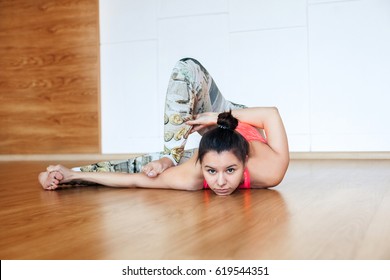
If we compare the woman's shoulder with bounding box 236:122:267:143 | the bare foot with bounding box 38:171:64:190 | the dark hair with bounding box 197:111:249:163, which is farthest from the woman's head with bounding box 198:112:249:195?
the bare foot with bounding box 38:171:64:190

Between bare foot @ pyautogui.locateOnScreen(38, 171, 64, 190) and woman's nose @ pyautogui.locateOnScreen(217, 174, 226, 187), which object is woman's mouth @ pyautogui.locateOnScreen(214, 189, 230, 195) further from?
bare foot @ pyautogui.locateOnScreen(38, 171, 64, 190)

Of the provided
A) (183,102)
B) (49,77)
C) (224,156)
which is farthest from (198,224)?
(49,77)

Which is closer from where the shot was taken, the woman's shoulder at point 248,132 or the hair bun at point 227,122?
the hair bun at point 227,122

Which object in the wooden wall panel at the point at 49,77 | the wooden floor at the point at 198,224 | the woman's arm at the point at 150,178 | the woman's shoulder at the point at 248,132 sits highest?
the wooden wall panel at the point at 49,77

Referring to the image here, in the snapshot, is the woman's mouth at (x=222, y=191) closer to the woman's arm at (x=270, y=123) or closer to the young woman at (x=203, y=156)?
the young woman at (x=203, y=156)

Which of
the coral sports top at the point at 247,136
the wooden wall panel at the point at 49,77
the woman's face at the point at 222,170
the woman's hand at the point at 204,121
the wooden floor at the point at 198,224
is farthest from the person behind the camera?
→ the wooden wall panel at the point at 49,77

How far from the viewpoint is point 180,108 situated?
1961 mm

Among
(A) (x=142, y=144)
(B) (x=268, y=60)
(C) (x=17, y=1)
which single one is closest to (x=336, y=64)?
(B) (x=268, y=60)

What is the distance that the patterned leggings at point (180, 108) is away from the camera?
1922 mm

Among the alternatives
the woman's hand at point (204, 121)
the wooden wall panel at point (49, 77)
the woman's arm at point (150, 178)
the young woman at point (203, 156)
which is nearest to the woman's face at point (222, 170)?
the young woman at point (203, 156)

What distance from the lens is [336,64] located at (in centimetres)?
374

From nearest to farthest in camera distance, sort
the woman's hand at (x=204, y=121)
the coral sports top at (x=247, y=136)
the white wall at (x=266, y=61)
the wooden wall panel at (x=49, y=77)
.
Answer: the coral sports top at (x=247, y=136)
the woman's hand at (x=204, y=121)
the white wall at (x=266, y=61)
the wooden wall panel at (x=49, y=77)

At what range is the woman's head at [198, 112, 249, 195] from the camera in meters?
1.53

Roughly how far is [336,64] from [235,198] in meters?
2.50
